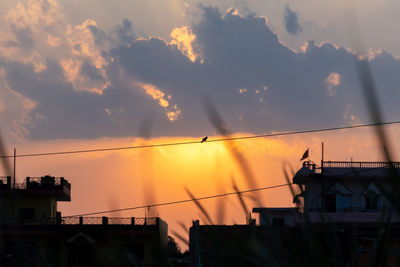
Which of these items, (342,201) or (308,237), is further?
(342,201)

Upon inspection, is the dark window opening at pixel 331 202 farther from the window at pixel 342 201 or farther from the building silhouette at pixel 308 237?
the building silhouette at pixel 308 237

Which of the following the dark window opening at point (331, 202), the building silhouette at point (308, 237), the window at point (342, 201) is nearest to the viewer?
the building silhouette at point (308, 237)

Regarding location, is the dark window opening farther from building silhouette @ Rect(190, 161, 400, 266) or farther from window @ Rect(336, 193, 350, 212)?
building silhouette @ Rect(190, 161, 400, 266)

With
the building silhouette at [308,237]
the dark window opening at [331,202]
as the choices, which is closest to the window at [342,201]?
the dark window opening at [331,202]

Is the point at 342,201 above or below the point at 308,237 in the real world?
above

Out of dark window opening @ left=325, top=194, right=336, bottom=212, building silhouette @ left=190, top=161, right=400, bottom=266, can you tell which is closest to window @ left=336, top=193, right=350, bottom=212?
dark window opening @ left=325, top=194, right=336, bottom=212

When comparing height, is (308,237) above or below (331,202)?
below

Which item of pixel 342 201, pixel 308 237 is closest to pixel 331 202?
pixel 342 201

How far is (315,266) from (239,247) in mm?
571

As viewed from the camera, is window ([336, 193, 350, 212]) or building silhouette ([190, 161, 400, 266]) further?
window ([336, 193, 350, 212])

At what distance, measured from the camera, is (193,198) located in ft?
5.22

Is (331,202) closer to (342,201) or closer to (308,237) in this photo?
(342,201)

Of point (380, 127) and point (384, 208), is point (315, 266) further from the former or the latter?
point (380, 127)

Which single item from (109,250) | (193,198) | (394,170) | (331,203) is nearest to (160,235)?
(109,250)
